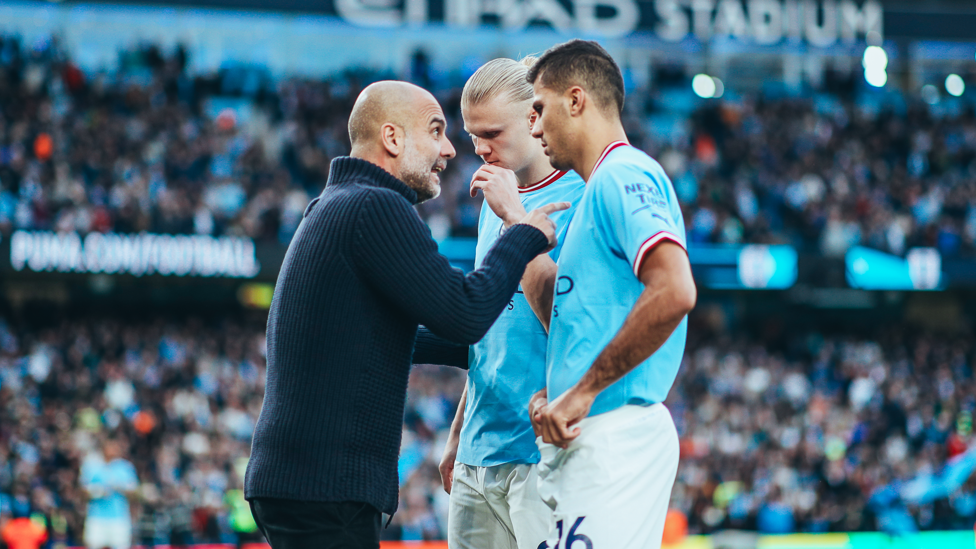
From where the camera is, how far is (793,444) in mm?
16984

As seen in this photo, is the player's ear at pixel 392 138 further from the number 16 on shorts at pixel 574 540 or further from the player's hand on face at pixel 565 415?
the number 16 on shorts at pixel 574 540

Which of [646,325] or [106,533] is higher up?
[646,325]

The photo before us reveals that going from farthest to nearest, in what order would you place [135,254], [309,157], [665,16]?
[309,157], [665,16], [135,254]

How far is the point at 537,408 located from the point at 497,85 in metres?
1.32

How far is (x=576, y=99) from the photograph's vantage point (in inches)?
113

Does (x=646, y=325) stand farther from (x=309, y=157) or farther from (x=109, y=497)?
(x=309, y=157)

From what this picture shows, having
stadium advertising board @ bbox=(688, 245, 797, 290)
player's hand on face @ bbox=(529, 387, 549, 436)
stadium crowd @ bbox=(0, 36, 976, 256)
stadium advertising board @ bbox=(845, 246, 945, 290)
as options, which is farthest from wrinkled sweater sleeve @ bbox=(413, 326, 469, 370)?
stadium advertising board @ bbox=(845, 246, 945, 290)

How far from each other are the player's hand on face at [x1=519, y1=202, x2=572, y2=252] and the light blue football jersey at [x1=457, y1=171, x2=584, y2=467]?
0.17 m

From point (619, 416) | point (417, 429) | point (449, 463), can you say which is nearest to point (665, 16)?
point (417, 429)

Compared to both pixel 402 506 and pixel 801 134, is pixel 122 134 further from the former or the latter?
pixel 801 134

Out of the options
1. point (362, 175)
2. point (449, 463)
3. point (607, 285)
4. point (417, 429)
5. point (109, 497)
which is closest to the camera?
point (607, 285)

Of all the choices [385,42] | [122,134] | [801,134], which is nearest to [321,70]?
[385,42]

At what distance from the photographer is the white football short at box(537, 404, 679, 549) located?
8.62 feet

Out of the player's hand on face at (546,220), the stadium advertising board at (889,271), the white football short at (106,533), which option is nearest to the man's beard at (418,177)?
the player's hand on face at (546,220)
